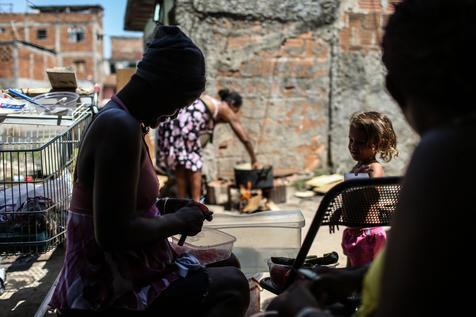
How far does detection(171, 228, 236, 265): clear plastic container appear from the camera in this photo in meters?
2.03

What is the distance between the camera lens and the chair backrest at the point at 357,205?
1562mm

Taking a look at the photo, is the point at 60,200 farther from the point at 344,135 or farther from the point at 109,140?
the point at 344,135

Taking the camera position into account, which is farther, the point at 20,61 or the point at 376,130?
the point at 20,61

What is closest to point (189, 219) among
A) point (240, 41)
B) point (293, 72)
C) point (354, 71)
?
point (240, 41)

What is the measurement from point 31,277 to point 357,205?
2.98 metres

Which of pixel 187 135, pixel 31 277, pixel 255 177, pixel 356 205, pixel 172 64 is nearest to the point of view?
pixel 172 64

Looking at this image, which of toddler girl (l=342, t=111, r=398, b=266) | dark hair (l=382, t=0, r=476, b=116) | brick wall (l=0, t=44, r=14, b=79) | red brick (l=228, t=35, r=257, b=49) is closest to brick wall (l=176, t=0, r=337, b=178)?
red brick (l=228, t=35, r=257, b=49)

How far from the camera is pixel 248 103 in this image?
6836 millimetres

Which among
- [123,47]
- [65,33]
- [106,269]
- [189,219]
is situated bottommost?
[106,269]

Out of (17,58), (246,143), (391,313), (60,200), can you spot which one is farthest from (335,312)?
(17,58)

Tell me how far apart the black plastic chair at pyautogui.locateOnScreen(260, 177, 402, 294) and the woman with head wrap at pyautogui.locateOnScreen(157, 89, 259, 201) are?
12.7 ft

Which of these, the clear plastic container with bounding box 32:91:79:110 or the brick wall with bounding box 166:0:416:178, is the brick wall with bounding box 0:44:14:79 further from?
the clear plastic container with bounding box 32:91:79:110

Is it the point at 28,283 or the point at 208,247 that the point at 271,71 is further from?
the point at 208,247

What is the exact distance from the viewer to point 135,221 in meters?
1.47
